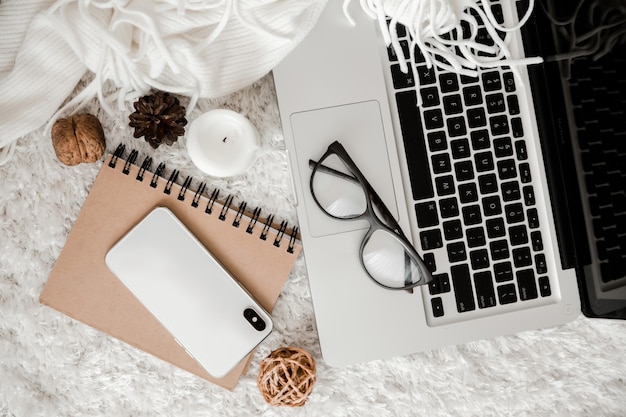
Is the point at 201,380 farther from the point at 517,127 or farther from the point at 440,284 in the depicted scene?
the point at 517,127

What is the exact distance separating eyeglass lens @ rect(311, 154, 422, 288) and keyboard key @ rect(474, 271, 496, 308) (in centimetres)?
7

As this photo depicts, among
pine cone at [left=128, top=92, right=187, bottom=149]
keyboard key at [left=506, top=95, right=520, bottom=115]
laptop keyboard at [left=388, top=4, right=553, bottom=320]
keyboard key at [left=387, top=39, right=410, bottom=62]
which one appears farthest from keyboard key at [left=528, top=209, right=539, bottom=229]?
pine cone at [left=128, top=92, right=187, bottom=149]

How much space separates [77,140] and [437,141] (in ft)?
1.22

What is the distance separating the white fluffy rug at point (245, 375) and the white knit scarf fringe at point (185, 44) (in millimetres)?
34

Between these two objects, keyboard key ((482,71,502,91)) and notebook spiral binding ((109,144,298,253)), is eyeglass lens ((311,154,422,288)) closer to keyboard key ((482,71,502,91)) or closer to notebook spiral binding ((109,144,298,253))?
notebook spiral binding ((109,144,298,253))

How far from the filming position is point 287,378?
0.61 m

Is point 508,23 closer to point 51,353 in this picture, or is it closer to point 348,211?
point 348,211

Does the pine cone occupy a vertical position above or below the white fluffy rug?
above

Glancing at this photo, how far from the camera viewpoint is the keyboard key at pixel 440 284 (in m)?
0.61

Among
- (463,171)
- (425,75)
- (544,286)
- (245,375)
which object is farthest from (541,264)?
(245,375)

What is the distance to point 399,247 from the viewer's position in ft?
2.00

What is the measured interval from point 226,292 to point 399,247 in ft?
0.62

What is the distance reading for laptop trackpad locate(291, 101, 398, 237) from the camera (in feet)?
1.97

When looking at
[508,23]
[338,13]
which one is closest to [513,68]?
[508,23]
